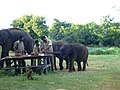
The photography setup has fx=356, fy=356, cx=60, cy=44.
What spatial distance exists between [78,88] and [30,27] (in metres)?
45.4

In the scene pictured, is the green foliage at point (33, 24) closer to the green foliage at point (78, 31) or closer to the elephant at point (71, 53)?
the green foliage at point (78, 31)

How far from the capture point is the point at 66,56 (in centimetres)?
1758

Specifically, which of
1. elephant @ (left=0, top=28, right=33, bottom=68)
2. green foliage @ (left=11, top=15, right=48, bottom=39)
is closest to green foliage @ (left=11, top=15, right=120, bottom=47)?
green foliage @ (left=11, top=15, right=48, bottom=39)

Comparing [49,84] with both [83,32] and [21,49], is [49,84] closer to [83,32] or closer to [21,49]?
[21,49]

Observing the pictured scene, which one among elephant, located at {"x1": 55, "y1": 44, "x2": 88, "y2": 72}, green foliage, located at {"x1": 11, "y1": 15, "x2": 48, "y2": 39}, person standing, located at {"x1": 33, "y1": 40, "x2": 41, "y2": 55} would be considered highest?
green foliage, located at {"x1": 11, "y1": 15, "x2": 48, "y2": 39}

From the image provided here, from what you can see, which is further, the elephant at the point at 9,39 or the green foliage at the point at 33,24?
the green foliage at the point at 33,24

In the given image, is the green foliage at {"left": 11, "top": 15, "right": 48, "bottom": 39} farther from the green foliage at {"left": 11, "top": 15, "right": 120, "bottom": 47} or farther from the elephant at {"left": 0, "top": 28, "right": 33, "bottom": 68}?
the elephant at {"left": 0, "top": 28, "right": 33, "bottom": 68}

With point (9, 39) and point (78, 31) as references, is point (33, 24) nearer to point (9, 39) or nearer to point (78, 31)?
point (78, 31)

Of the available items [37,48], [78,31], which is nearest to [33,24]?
[78,31]

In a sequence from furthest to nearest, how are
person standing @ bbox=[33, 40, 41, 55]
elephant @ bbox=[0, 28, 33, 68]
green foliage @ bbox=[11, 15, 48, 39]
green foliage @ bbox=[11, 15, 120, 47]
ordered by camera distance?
1. green foliage @ bbox=[11, 15, 120, 47]
2. green foliage @ bbox=[11, 15, 48, 39]
3. elephant @ bbox=[0, 28, 33, 68]
4. person standing @ bbox=[33, 40, 41, 55]

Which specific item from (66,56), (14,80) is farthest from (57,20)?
(14,80)

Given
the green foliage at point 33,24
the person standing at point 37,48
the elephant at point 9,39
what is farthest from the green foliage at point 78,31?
the person standing at point 37,48

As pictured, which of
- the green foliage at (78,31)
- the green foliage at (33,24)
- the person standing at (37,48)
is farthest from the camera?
the green foliage at (78,31)

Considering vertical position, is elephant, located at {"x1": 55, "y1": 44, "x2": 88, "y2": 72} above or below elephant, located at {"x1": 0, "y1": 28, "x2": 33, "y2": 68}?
below
